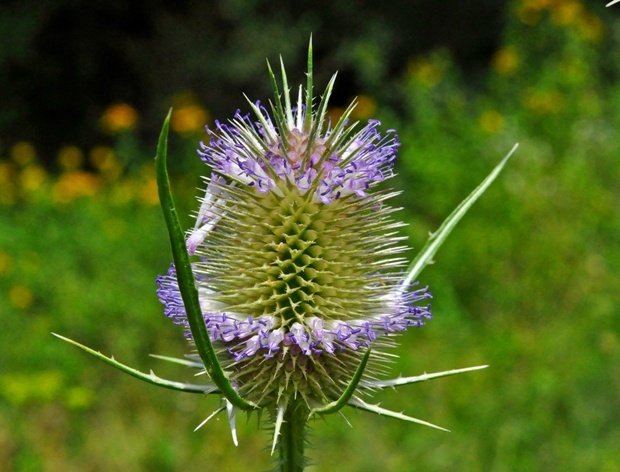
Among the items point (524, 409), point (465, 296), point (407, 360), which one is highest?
point (465, 296)

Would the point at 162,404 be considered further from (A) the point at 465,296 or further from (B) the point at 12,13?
(B) the point at 12,13

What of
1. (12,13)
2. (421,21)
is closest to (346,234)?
(421,21)

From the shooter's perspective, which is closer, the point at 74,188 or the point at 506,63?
the point at 74,188

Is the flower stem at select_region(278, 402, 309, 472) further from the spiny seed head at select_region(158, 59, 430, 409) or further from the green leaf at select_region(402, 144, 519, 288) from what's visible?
the green leaf at select_region(402, 144, 519, 288)

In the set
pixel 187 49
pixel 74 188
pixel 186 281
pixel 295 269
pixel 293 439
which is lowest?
pixel 293 439

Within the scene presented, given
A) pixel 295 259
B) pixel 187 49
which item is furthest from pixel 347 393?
pixel 187 49

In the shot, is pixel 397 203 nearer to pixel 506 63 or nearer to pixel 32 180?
pixel 506 63

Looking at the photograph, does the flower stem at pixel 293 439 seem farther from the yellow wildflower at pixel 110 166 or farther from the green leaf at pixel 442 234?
the yellow wildflower at pixel 110 166

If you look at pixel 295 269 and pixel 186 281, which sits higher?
pixel 295 269
